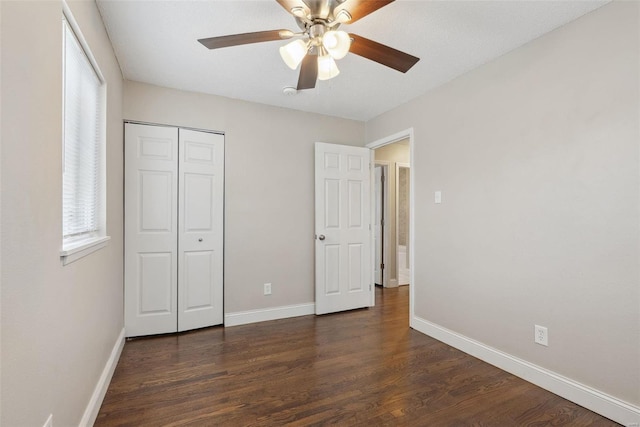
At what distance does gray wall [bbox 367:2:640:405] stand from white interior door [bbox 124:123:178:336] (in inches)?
103

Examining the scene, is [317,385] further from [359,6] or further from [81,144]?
[359,6]

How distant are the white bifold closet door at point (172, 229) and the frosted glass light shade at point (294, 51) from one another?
5.82 feet

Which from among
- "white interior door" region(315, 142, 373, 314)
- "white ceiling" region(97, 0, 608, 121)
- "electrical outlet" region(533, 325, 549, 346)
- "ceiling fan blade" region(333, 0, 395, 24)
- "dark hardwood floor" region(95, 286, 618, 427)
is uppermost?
"white ceiling" region(97, 0, 608, 121)

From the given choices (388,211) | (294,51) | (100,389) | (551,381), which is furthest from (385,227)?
(100,389)

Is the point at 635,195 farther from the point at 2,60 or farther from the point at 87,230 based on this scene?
the point at 87,230

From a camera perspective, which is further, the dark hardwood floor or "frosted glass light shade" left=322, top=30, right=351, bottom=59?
the dark hardwood floor

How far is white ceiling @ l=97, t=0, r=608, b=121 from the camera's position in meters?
1.91

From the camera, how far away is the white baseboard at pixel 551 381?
1772mm

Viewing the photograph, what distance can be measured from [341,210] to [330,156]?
0.68m

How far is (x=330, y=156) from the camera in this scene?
3.77 m

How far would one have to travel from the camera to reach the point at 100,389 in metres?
1.91

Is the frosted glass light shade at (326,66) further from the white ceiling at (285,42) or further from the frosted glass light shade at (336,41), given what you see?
the white ceiling at (285,42)

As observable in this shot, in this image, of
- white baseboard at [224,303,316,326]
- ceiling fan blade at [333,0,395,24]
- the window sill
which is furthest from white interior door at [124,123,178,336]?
ceiling fan blade at [333,0,395,24]

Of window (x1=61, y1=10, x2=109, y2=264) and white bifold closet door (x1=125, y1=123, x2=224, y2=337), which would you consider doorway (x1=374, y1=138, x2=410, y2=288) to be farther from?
window (x1=61, y1=10, x2=109, y2=264)
